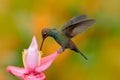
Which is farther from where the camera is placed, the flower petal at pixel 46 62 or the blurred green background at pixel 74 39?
the blurred green background at pixel 74 39

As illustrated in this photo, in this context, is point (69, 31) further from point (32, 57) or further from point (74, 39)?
point (74, 39)

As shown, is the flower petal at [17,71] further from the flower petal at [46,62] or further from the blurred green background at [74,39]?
the blurred green background at [74,39]

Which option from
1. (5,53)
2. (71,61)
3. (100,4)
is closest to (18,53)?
(5,53)

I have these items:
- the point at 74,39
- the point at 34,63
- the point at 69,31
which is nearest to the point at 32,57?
the point at 34,63

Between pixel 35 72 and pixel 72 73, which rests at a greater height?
pixel 35 72

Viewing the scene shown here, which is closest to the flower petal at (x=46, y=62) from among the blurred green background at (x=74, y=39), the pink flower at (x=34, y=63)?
the pink flower at (x=34, y=63)

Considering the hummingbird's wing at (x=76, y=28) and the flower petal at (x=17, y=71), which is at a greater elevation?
the hummingbird's wing at (x=76, y=28)

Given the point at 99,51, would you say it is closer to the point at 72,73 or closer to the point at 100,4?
the point at 72,73
